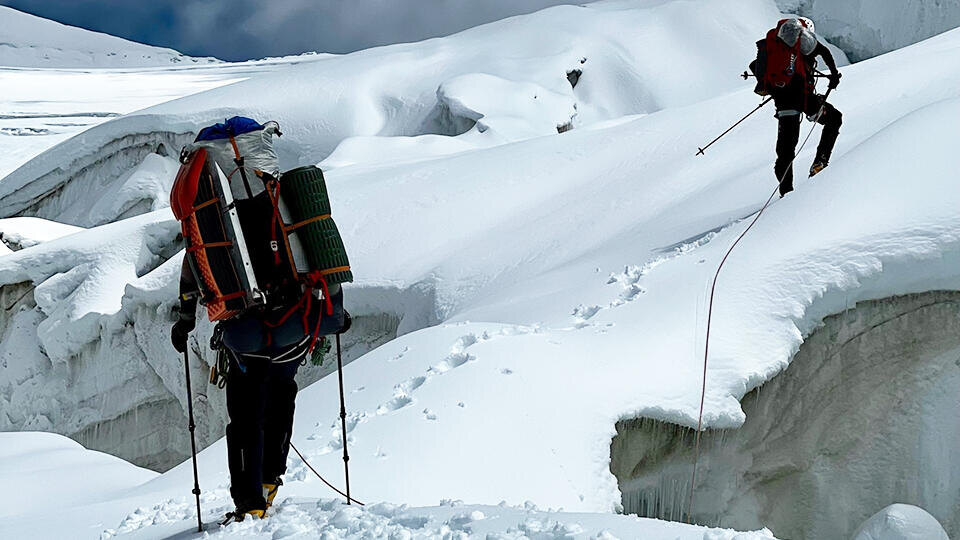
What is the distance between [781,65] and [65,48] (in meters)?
117

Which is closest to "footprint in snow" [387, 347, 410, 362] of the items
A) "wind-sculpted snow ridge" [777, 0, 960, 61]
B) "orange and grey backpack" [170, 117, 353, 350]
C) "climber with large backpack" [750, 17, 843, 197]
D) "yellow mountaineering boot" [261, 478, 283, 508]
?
"yellow mountaineering boot" [261, 478, 283, 508]

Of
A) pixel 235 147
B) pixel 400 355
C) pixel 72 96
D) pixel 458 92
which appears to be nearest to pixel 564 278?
pixel 400 355

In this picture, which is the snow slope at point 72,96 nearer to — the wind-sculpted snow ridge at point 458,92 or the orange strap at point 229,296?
the wind-sculpted snow ridge at point 458,92

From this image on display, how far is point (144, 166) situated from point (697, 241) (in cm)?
2058

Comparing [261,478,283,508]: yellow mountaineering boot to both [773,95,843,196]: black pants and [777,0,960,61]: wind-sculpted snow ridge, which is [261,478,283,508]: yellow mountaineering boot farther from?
[777,0,960,61]: wind-sculpted snow ridge

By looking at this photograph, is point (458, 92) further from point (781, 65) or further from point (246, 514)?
point (246, 514)

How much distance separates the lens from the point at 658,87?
28875mm

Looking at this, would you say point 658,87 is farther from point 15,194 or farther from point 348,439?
point 348,439

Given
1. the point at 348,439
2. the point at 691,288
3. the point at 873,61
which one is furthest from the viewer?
the point at 873,61

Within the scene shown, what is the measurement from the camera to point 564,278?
27.8 ft

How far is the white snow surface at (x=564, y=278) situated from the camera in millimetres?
5238

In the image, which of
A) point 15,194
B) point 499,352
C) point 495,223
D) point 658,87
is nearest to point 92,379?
point 495,223

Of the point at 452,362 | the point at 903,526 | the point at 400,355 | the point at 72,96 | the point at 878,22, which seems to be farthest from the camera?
the point at 72,96

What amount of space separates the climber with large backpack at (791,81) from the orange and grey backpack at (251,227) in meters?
5.61
